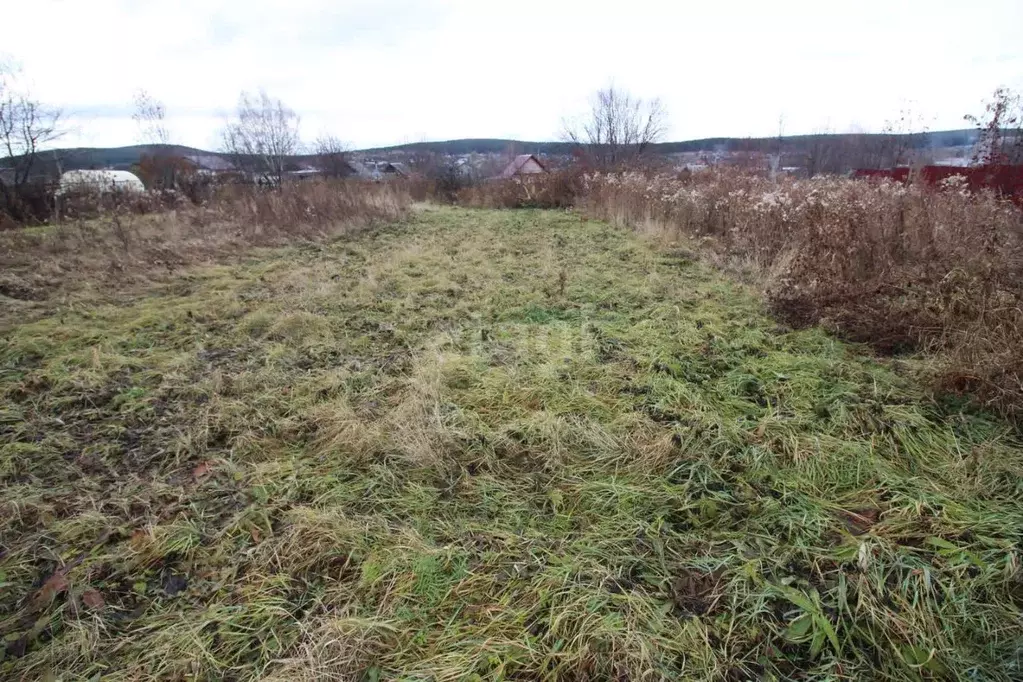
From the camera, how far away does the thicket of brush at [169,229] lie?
21.5ft

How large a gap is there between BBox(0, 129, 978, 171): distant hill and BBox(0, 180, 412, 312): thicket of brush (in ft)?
17.2

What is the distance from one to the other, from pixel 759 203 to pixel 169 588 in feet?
23.5

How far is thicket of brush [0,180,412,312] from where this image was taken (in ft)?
21.5

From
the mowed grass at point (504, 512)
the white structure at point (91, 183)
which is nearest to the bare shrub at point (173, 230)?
the white structure at point (91, 183)

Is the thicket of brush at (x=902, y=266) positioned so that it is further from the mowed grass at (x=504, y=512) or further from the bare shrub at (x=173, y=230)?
the bare shrub at (x=173, y=230)

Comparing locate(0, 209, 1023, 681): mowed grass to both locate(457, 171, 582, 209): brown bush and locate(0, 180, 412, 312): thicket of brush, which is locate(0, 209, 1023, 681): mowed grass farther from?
locate(457, 171, 582, 209): brown bush

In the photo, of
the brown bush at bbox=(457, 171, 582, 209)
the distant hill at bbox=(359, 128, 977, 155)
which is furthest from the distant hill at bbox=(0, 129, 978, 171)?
the brown bush at bbox=(457, 171, 582, 209)

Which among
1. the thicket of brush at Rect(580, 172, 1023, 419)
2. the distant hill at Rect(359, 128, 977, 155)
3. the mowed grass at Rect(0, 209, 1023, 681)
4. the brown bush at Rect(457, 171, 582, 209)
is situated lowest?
the mowed grass at Rect(0, 209, 1023, 681)

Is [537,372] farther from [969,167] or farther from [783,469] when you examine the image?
[969,167]

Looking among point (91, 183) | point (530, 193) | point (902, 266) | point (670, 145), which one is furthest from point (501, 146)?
point (902, 266)

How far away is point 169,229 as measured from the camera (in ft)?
30.6

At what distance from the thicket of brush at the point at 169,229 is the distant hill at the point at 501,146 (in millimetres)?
5256

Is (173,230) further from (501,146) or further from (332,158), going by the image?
(501,146)

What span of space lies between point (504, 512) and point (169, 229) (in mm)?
10228
